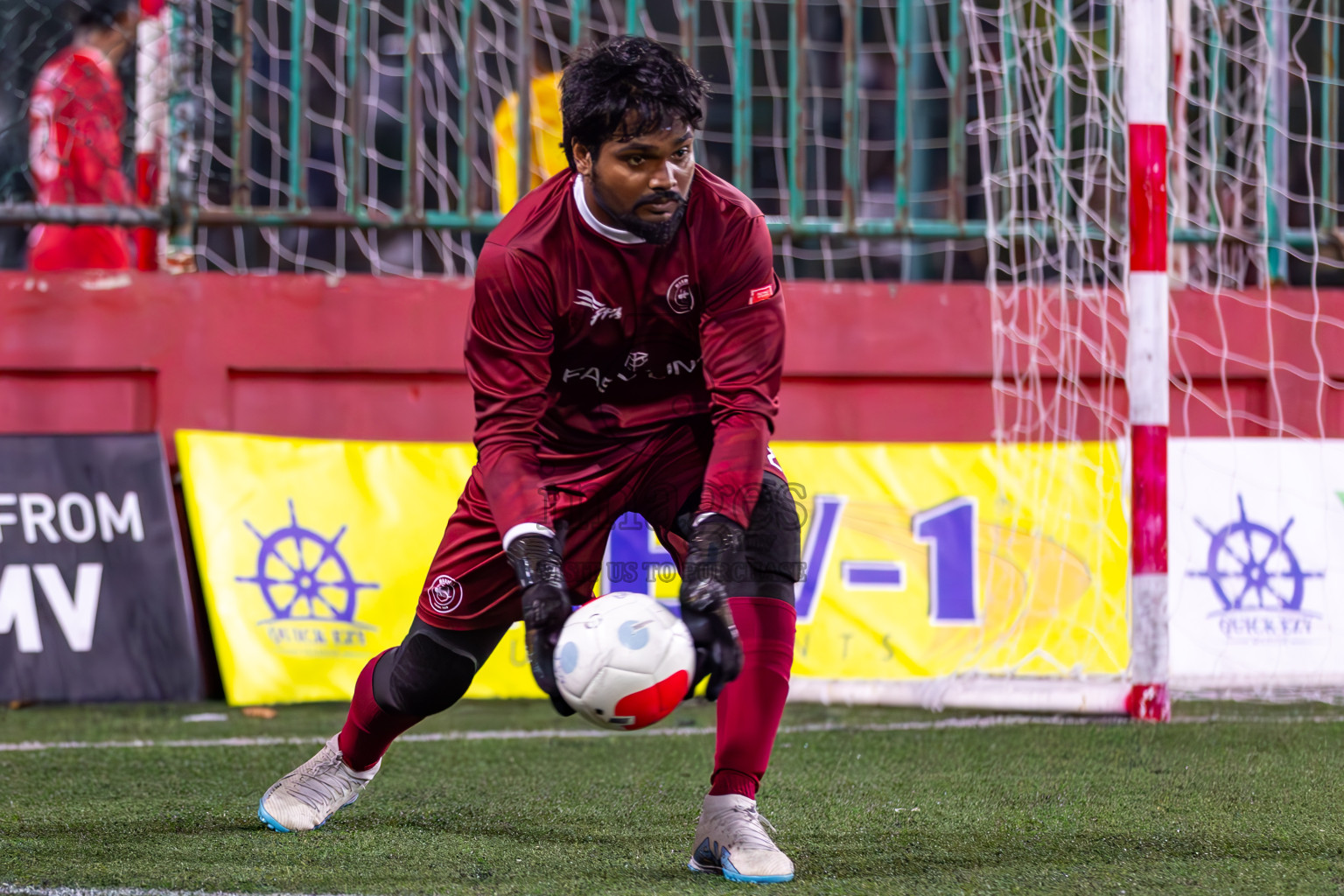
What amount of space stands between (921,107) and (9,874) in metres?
7.06

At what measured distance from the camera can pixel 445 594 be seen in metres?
3.21

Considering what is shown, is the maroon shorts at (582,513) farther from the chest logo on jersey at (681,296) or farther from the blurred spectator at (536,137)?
the blurred spectator at (536,137)

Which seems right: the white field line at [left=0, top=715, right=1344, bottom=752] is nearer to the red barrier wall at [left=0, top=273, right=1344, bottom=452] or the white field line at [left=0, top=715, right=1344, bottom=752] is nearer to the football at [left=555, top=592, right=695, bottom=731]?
the red barrier wall at [left=0, top=273, right=1344, bottom=452]

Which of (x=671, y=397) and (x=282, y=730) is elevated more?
(x=671, y=397)

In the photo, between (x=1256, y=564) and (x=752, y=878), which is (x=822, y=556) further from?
(x=752, y=878)

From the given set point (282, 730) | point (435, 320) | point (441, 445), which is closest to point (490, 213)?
point (435, 320)

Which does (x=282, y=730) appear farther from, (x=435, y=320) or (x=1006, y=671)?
(x=1006, y=671)

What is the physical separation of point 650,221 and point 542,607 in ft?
2.46

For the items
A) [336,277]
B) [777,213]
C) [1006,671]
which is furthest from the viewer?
[777,213]

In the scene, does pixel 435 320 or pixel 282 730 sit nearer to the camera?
pixel 282 730

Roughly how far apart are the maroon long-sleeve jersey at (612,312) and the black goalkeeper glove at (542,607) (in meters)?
0.11

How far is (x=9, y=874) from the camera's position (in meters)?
2.85

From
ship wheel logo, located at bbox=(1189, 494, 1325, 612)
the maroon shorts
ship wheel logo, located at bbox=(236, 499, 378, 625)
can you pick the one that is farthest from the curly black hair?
ship wheel logo, located at bbox=(1189, 494, 1325, 612)

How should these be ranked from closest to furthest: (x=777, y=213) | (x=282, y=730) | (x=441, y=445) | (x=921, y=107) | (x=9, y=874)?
(x=9, y=874) → (x=282, y=730) → (x=441, y=445) → (x=777, y=213) → (x=921, y=107)
